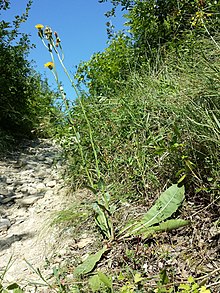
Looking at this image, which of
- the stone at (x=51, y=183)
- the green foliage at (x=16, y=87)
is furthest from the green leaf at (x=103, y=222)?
the green foliage at (x=16, y=87)

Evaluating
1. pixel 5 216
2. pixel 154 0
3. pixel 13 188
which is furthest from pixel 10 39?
pixel 5 216

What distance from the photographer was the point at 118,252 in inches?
73.4

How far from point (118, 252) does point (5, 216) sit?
1.41 meters

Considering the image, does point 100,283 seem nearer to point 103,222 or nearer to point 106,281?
point 106,281

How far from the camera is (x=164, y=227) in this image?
1.84 m

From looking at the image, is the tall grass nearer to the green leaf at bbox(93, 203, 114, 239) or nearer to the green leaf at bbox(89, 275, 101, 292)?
the green leaf at bbox(93, 203, 114, 239)

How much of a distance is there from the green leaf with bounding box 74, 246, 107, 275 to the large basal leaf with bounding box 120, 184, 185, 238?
0.20m

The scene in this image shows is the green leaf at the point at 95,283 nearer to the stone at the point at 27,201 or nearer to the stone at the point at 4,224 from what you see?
the stone at the point at 4,224

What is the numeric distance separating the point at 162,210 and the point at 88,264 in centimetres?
48

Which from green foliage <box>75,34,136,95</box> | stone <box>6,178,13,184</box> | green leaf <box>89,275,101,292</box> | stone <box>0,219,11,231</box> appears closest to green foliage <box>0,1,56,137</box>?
green foliage <box>75,34,136,95</box>

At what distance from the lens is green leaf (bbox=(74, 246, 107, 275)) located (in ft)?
5.75

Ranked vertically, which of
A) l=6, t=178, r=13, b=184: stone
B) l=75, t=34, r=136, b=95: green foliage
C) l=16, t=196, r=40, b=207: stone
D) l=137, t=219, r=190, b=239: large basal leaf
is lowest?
l=137, t=219, r=190, b=239: large basal leaf

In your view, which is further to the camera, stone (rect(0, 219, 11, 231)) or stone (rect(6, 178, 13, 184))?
stone (rect(6, 178, 13, 184))

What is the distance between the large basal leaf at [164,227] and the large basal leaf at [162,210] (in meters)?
0.03
